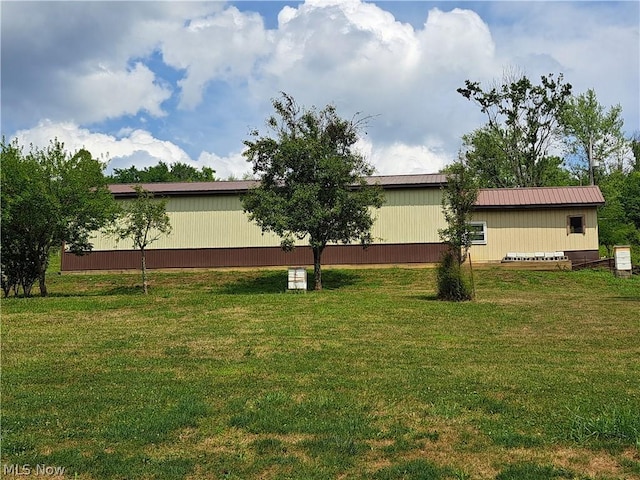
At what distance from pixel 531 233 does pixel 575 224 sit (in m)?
2.04

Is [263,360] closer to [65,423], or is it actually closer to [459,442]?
[65,423]

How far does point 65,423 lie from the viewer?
5.64m

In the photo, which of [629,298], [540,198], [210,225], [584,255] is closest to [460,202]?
[629,298]

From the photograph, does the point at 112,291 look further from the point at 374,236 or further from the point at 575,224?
the point at 575,224

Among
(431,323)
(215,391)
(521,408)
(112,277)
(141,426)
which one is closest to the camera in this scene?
(141,426)

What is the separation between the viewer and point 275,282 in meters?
24.2

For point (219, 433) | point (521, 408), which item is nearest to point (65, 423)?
point (219, 433)

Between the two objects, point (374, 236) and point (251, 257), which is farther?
point (251, 257)

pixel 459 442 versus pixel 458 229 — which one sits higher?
pixel 458 229

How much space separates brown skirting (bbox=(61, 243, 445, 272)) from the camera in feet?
89.9

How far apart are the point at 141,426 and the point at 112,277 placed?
2259 cm

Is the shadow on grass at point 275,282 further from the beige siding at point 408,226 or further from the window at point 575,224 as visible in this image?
the window at point 575,224

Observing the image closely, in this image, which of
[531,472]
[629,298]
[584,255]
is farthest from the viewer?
[584,255]

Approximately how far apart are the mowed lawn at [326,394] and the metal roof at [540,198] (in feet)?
44.0
